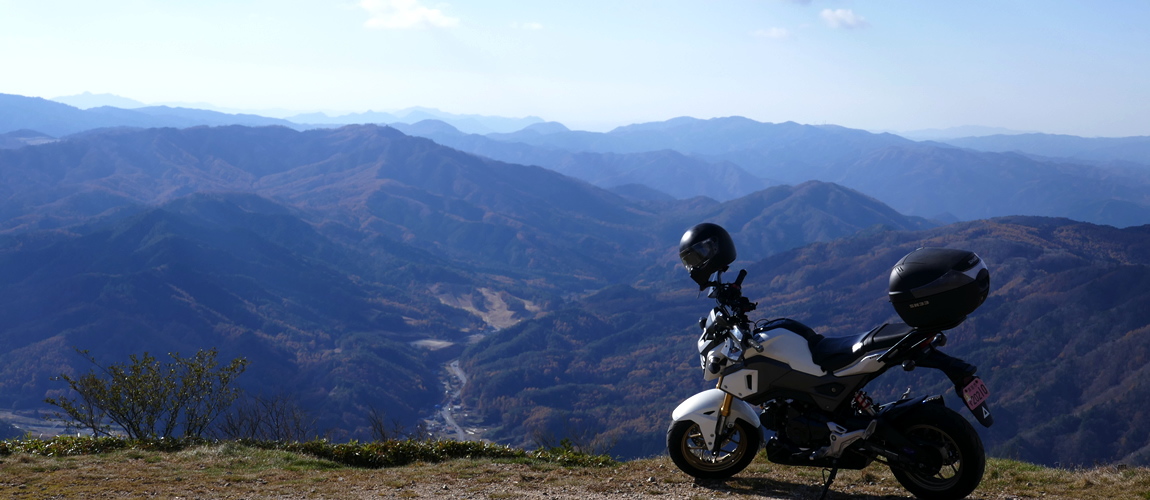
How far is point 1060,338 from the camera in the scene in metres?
116

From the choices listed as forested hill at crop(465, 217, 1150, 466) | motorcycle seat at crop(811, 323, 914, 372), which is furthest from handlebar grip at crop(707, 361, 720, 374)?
forested hill at crop(465, 217, 1150, 466)

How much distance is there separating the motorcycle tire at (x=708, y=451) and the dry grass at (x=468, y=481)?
6.8 inches

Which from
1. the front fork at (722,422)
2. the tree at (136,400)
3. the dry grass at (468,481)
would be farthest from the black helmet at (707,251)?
Result: the tree at (136,400)

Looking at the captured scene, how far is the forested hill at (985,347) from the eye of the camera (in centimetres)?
8806

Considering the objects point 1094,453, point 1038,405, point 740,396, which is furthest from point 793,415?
point 1038,405

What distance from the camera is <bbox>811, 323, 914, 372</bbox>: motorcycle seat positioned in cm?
669

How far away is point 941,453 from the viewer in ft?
21.6

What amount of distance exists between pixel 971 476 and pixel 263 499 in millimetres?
7247

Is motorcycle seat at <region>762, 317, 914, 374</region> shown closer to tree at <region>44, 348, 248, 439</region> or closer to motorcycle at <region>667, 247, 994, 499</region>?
motorcycle at <region>667, 247, 994, 499</region>

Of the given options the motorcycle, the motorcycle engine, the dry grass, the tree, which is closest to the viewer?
the motorcycle

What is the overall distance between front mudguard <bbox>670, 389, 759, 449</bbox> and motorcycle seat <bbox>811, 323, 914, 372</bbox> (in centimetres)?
108

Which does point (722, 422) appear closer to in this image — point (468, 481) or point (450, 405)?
point (468, 481)

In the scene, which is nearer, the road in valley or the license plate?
the license plate

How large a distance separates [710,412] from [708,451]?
1.58ft
